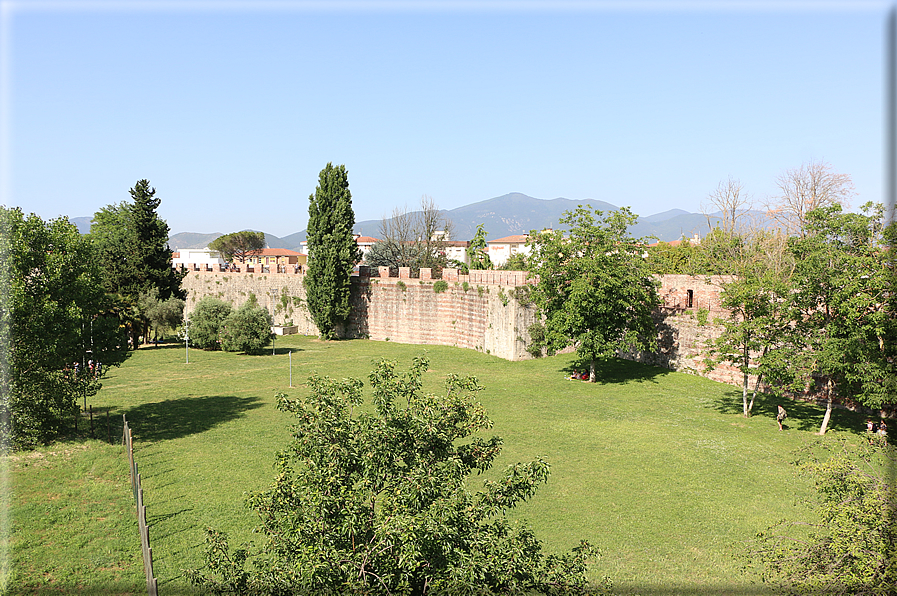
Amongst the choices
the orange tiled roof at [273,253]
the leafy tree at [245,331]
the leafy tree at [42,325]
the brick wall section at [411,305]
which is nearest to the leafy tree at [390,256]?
the brick wall section at [411,305]

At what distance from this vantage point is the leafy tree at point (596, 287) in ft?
82.4

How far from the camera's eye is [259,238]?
11294cm

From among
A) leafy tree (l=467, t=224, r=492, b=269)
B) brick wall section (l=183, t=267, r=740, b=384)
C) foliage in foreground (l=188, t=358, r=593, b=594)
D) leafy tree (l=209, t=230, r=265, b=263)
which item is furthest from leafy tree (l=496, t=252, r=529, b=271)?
leafy tree (l=209, t=230, r=265, b=263)

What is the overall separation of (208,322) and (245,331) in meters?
2.81

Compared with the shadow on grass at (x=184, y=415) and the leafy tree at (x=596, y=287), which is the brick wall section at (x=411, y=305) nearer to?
the leafy tree at (x=596, y=287)

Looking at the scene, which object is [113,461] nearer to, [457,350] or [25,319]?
[25,319]

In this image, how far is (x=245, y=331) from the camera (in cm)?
3700

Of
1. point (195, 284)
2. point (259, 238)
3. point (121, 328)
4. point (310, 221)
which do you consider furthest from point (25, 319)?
point (259, 238)

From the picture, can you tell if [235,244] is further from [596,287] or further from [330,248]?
[596,287]

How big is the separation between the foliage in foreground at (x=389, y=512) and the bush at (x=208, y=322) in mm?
33518

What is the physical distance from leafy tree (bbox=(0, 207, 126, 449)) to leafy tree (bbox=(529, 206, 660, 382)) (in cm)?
1776

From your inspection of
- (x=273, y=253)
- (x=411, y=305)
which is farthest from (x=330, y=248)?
(x=273, y=253)

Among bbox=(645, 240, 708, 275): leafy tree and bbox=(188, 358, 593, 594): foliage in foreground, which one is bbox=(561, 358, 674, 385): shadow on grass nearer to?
bbox=(645, 240, 708, 275): leafy tree

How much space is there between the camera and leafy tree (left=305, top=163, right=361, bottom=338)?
1610 inches
